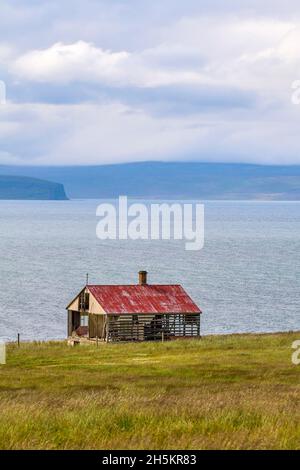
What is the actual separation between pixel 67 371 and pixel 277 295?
247 ft

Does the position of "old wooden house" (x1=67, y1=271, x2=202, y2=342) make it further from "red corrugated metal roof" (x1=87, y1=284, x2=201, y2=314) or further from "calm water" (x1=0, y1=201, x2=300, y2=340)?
"calm water" (x1=0, y1=201, x2=300, y2=340)

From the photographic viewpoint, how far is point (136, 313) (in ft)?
220

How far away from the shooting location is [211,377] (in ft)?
141

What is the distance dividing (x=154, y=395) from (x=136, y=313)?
4381 cm

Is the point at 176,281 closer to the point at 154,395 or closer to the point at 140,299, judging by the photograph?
the point at 140,299

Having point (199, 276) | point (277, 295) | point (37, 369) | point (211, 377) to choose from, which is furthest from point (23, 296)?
point (211, 377)

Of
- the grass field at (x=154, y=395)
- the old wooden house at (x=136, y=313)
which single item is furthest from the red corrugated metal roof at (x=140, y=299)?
the grass field at (x=154, y=395)

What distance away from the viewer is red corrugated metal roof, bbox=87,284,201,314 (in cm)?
6762

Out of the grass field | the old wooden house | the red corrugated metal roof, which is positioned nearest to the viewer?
the grass field

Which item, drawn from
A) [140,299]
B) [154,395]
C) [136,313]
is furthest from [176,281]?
[154,395]

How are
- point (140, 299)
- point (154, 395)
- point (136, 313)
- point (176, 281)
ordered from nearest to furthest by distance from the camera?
1. point (154, 395)
2. point (136, 313)
3. point (140, 299)
4. point (176, 281)

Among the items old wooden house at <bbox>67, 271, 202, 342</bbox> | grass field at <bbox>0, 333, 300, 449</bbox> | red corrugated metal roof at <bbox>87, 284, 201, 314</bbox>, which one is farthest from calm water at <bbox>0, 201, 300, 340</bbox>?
grass field at <bbox>0, 333, 300, 449</bbox>

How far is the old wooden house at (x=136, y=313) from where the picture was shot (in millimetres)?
67375

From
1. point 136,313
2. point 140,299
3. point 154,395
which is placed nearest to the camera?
point 154,395
